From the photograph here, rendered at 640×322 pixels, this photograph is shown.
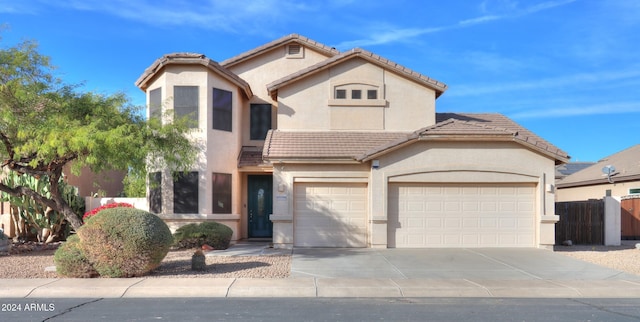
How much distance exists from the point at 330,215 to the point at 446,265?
4.42 m

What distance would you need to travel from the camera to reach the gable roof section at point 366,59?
16766 mm

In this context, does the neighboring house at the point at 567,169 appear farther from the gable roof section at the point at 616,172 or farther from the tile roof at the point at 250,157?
the tile roof at the point at 250,157

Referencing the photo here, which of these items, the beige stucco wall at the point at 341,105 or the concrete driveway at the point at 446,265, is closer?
the concrete driveway at the point at 446,265

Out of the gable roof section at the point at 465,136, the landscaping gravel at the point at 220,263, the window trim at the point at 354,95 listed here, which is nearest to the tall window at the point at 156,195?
the landscaping gravel at the point at 220,263

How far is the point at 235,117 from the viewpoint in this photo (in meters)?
17.2

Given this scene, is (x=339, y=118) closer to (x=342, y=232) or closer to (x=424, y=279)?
(x=342, y=232)

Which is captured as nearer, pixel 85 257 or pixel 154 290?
pixel 154 290

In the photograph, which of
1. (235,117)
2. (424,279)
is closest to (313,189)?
(235,117)

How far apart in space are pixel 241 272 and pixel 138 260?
2.25 meters

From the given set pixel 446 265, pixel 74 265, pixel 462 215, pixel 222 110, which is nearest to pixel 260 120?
pixel 222 110

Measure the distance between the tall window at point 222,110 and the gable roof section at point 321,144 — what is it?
5.50 feet

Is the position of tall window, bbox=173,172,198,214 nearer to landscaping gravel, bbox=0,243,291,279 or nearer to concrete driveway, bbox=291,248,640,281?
landscaping gravel, bbox=0,243,291,279

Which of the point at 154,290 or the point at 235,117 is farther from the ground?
the point at 235,117

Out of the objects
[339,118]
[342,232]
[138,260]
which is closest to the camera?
[138,260]
